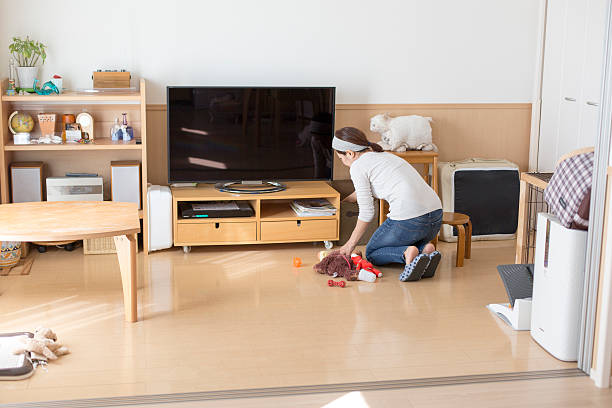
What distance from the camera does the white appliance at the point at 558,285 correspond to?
10.1ft

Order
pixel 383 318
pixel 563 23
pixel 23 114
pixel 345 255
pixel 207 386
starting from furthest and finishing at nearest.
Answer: pixel 563 23
pixel 23 114
pixel 345 255
pixel 383 318
pixel 207 386

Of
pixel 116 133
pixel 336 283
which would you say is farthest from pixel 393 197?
pixel 116 133

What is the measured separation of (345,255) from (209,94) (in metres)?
1.40

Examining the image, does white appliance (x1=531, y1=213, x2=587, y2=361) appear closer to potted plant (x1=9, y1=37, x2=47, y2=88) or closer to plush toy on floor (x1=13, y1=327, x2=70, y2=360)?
plush toy on floor (x1=13, y1=327, x2=70, y2=360)

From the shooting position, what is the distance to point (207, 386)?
9.53 feet

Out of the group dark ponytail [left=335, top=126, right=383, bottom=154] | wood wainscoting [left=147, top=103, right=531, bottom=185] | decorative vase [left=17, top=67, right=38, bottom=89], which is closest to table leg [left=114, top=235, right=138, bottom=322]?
dark ponytail [left=335, top=126, right=383, bottom=154]

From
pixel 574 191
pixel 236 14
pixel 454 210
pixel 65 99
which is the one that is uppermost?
pixel 236 14

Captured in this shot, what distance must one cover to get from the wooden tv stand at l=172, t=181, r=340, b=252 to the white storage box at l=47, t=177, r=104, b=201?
0.49m

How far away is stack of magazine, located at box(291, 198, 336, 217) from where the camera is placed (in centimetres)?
492

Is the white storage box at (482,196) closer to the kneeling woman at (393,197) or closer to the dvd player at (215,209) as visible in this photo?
the kneeling woman at (393,197)

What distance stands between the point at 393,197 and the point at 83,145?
1.95 metres

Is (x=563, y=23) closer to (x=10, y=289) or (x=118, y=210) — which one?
(x=118, y=210)

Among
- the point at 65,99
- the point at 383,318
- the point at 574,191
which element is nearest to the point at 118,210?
Answer: the point at 65,99

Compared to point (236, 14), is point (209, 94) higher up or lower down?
lower down
